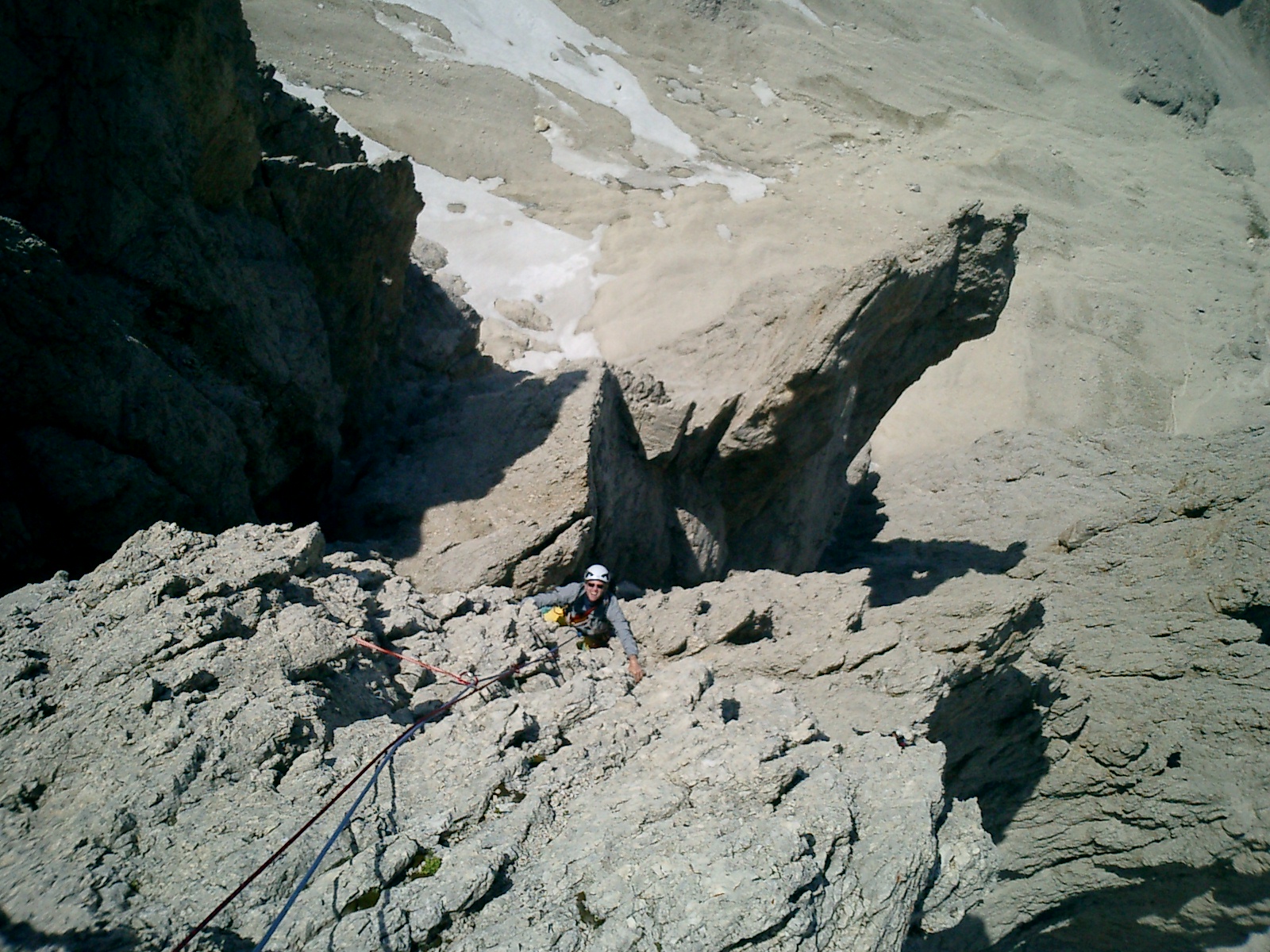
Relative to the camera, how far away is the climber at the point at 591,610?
7.39 meters

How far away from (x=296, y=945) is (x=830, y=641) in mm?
4997

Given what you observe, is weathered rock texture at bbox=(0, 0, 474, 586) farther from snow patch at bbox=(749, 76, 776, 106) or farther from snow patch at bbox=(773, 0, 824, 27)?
snow patch at bbox=(773, 0, 824, 27)

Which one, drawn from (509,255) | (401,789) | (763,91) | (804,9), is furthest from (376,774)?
(804,9)

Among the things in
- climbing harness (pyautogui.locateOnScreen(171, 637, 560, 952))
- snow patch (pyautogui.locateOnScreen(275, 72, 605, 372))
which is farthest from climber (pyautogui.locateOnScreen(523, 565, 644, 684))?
snow patch (pyautogui.locateOnScreen(275, 72, 605, 372))

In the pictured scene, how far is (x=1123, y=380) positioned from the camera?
70.3ft

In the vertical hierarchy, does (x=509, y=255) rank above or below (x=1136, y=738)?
below

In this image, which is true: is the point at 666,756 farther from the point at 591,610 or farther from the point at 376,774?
the point at 591,610

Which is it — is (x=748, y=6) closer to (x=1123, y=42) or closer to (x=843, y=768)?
(x=1123, y=42)

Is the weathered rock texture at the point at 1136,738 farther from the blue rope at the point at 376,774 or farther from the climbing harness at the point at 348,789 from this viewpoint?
the climbing harness at the point at 348,789

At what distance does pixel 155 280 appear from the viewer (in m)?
6.92

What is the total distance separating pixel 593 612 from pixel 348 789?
129 inches

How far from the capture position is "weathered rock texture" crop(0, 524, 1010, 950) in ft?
12.6

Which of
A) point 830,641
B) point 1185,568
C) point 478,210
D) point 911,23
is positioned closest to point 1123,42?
point 911,23

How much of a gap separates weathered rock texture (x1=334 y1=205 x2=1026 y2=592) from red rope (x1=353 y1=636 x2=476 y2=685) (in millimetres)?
1605
